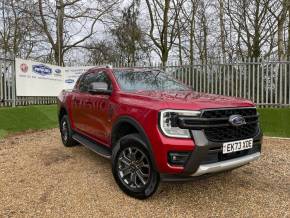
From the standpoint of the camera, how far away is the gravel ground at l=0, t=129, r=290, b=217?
3842 mm

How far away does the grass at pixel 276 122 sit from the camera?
349 inches

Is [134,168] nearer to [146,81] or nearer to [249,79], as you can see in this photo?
[146,81]

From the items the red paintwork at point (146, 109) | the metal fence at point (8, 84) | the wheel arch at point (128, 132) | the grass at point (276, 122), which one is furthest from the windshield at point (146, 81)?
the metal fence at point (8, 84)

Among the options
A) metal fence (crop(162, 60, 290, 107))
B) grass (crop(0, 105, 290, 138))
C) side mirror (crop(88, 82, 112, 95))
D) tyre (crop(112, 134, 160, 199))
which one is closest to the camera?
tyre (crop(112, 134, 160, 199))

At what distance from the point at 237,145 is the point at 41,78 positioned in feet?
35.1

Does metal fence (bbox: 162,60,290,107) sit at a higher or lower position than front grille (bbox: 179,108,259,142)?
higher

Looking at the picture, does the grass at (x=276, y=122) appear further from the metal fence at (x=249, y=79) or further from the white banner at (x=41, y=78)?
the white banner at (x=41, y=78)

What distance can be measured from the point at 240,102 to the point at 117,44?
71.1 ft

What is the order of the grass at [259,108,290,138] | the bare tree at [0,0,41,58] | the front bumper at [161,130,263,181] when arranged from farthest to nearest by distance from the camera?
the bare tree at [0,0,41,58]
the grass at [259,108,290,138]
the front bumper at [161,130,263,181]

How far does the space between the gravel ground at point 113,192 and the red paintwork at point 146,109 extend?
1.94 ft

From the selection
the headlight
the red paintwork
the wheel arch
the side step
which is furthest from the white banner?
the headlight

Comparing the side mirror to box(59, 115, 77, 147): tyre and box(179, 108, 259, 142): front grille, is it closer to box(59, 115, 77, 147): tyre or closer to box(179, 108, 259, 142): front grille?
box(179, 108, 259, 142): front grille

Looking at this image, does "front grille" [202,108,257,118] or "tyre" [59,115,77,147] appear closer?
"front grille" [202,108,257,118]

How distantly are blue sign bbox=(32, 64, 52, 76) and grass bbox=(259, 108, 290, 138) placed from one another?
852 cm
